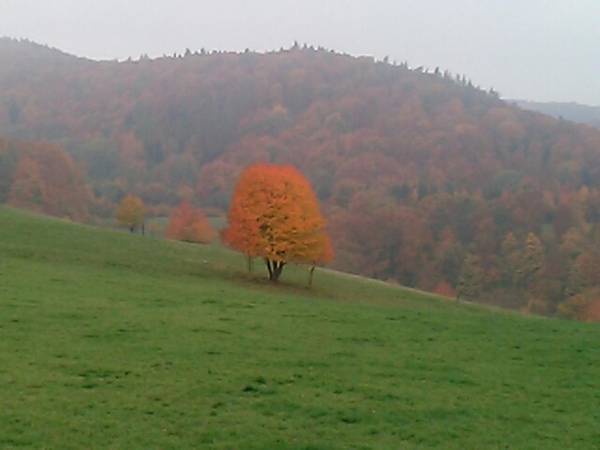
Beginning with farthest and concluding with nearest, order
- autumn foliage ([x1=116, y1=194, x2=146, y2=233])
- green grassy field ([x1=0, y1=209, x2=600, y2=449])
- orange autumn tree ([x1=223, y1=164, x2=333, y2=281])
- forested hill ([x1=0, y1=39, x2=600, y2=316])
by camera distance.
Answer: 1. forested hill ([x1=0, y1=39, x2=600, y2=316])
2. autumn foliage ([x1=116, y1=194, x2=146, y2=233])
3. orange autumn tree ([x1=223, y1=164, x2=333, y2=281])
4. green grassy field ([x1=0, y1=209, x2=600, y2=449])

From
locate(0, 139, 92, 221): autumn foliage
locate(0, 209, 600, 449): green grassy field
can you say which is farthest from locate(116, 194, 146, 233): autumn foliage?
locate(0, 209, 600, 449): green grassy field

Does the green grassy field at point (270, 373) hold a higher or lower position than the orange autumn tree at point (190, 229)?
higher

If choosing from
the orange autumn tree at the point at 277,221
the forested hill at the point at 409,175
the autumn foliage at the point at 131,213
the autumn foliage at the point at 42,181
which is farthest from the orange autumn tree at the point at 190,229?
the orange autumn tree at the point at 277,221

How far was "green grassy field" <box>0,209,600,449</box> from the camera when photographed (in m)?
12.9

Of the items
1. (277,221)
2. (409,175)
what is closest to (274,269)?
(277,221)

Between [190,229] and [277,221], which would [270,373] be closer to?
[277,221]

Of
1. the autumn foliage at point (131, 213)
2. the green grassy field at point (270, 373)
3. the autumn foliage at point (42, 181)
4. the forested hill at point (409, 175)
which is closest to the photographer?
the green grassy field at point (270, 373)

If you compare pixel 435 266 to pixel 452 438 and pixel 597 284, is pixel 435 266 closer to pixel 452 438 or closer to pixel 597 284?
pixel 597 284

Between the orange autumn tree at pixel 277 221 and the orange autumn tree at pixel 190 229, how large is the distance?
3434cm

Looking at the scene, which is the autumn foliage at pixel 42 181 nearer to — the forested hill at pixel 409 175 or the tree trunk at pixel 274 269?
the forested hill at pixel 409 175

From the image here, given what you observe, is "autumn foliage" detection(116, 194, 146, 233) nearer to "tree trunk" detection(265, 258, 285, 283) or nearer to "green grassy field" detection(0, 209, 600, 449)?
"tree trunk" detection(265, 258, 285, 283)

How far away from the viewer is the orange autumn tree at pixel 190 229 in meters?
81.0

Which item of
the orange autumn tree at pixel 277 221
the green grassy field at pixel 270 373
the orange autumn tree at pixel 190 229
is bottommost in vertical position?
the orange autumn tree at pixel 190 229

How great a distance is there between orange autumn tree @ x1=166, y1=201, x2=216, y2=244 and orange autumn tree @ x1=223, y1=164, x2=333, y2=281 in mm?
34338
